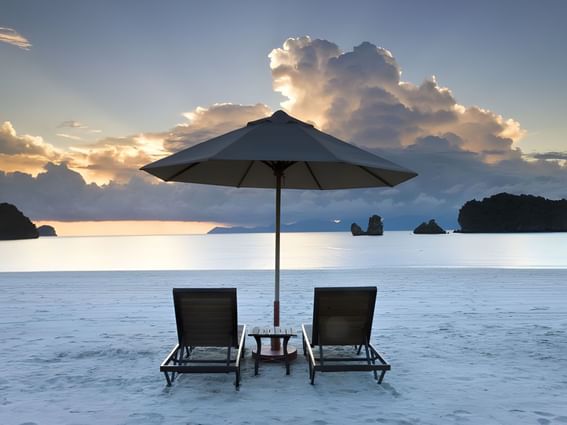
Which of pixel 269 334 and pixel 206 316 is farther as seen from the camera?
pixel 269 334

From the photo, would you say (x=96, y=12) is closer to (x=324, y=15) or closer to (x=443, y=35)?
(x=324, y=15)

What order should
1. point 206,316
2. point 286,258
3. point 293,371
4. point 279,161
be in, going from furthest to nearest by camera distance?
point 286,258
point 279,161
point 293,371
point 206,316

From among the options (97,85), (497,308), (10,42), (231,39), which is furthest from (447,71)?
(10,42)

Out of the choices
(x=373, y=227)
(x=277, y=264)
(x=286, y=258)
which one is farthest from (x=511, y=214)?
(x=277, y=264)

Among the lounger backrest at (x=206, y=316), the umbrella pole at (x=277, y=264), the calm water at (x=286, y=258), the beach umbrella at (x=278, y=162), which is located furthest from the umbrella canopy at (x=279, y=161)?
the calm water at (x=286, y=258)

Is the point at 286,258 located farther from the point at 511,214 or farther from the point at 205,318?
the point at 511,214

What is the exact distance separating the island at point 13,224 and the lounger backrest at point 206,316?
450 feet

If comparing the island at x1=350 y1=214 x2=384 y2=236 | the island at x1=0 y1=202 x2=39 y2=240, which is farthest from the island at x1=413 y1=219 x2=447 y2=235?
the island at x1=0 y1=202 x2=39 y2=240

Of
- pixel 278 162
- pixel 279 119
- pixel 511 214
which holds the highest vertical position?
pixel 511 214

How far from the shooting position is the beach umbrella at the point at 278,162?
13.8ft

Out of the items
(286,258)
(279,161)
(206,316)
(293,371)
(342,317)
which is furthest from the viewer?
(286,258)

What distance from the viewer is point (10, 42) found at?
585 inches

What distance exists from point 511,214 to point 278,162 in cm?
14270

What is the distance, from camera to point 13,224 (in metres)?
139
